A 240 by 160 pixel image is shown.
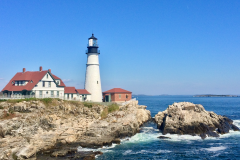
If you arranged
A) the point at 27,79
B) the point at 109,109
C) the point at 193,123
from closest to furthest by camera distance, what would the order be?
1. the point at 193,123
2. the point at 109,109
3. the point at 27,79

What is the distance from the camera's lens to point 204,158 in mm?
22438

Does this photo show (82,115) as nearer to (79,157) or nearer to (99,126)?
(99,126)

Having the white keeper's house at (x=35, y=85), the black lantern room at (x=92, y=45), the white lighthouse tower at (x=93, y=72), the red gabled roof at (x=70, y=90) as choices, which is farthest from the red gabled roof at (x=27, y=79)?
the black lantern room at (x=92, y=45)

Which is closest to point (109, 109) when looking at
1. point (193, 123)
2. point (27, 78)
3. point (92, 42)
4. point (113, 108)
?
point (113, 108)

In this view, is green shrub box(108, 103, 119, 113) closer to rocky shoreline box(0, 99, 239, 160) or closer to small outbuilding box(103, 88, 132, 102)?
rocky shoreline box(0, 99, 239, 160)

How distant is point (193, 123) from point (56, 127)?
18.8 m

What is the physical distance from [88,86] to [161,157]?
898 inches

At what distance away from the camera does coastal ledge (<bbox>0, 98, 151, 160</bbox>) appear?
72.9 feet

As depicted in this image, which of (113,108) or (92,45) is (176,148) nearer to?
(113,108)

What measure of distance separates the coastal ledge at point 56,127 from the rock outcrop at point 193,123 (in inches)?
212

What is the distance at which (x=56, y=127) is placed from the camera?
2727 centimetres

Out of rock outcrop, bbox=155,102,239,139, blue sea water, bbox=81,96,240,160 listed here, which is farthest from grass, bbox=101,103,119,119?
rock outcrop, bbox=155,102,239,139

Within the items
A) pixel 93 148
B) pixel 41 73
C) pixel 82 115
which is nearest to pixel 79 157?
pixel 93 148

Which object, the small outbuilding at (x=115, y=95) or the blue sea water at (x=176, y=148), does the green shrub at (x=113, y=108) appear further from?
the small outbuilding at (x=115, y=95)
